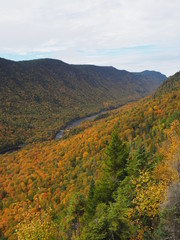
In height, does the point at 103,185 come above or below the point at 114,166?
below

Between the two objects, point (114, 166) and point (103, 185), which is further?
point (114, 166)

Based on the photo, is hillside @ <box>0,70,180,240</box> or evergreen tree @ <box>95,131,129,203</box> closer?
hillside @ <box>0,70,180,240</box>

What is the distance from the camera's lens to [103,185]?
1121 inches

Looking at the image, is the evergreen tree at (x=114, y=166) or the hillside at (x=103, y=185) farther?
the evergreen tree at (x=114, y=166)

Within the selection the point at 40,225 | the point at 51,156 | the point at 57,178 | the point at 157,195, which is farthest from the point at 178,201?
the point at 51,156

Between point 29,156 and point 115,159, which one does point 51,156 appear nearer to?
point 29,156

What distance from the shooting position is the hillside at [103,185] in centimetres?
1680

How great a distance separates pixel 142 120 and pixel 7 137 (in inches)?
5484

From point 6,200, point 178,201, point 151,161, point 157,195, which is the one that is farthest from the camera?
point 6,200

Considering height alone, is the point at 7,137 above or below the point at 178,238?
below

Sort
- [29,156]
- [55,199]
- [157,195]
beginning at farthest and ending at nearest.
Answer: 1. [29,156]
2. [55,199]
3. [157,195]

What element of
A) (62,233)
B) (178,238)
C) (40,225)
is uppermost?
(178,238)

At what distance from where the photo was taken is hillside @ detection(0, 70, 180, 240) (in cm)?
1680

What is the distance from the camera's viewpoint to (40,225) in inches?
677
